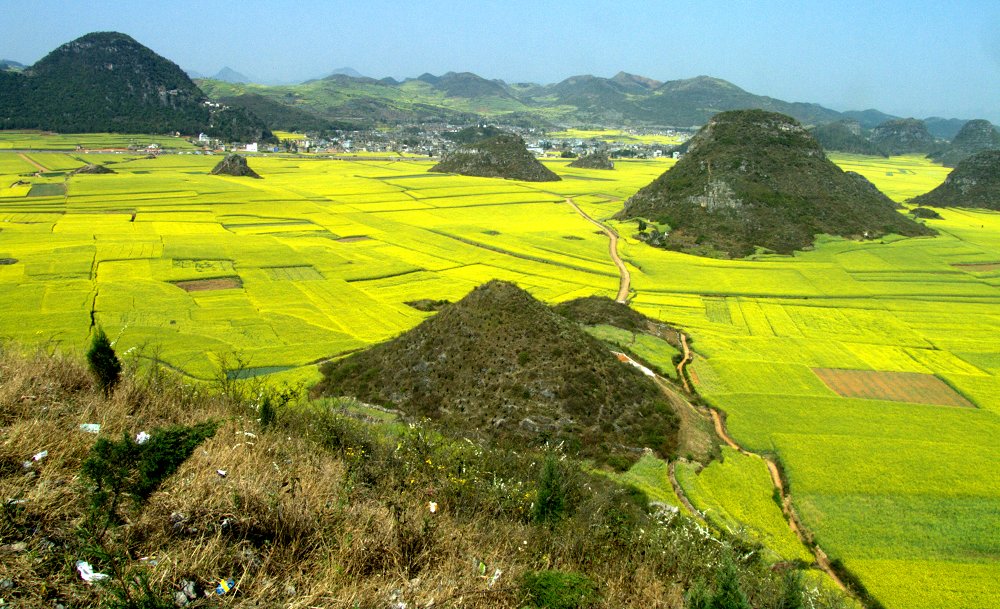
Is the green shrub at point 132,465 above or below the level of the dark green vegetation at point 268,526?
above

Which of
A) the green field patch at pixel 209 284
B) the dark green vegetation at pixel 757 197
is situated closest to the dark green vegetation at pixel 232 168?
the green field patch at pixel 209 284

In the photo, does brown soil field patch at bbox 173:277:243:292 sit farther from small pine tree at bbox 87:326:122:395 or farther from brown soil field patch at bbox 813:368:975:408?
brown soil field patch at bbox 813:368:975:408

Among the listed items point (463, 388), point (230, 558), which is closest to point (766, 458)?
point (463, 388)

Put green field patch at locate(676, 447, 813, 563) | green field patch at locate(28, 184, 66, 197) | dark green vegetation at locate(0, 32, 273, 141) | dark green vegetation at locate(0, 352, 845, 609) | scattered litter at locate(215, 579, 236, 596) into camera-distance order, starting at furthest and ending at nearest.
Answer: dark green vegetation at locate(0, 32, 273, 141) → green field patch at locate(28, 184, 66, 197) → green field patch at locate(676, 447, 813, 563) → dark green vegetation at locate(0, 352, 845, 609) → scattered litter at locate(215, 579, 236, 596)

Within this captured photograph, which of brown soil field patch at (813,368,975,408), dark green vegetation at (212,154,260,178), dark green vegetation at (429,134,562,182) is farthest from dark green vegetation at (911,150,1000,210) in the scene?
dark green vegetation at (212,154,260,178)

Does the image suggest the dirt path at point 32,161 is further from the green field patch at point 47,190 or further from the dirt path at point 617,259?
the dirt path at point 617,259

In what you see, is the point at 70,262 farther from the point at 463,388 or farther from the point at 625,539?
the point at 625,539
